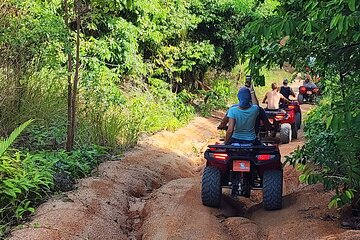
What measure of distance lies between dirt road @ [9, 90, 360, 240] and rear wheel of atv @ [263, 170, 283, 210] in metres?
0.10

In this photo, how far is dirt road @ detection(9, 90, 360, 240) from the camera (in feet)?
18.1

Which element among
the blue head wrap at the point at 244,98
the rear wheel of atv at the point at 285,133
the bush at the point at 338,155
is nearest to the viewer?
the bush at the point at 338,155

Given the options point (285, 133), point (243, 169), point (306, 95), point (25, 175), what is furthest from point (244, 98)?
point (306, 95)

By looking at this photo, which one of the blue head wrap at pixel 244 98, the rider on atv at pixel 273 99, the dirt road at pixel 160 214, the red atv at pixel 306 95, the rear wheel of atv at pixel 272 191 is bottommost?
the dirt road at pixel 160 214

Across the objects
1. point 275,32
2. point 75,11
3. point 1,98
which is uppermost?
point 75,11

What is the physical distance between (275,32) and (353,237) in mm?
2282

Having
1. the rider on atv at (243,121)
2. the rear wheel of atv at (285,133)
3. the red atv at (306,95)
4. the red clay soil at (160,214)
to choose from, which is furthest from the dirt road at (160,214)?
the red atv at (306,95)

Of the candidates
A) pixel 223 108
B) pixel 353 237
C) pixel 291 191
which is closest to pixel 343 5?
pixel 353 237

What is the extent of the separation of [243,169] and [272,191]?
0.46 m

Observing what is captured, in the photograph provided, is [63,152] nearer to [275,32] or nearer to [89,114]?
[89,114]

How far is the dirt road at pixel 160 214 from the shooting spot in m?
5.51

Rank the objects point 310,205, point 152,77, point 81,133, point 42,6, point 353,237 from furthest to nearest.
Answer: point 152,77 → point 81,133 → point 42,6 → point 310,205 → point 353,237

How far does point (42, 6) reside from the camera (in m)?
8.61

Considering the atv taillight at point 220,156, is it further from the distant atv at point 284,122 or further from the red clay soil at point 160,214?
the distant atv at point 284,122
